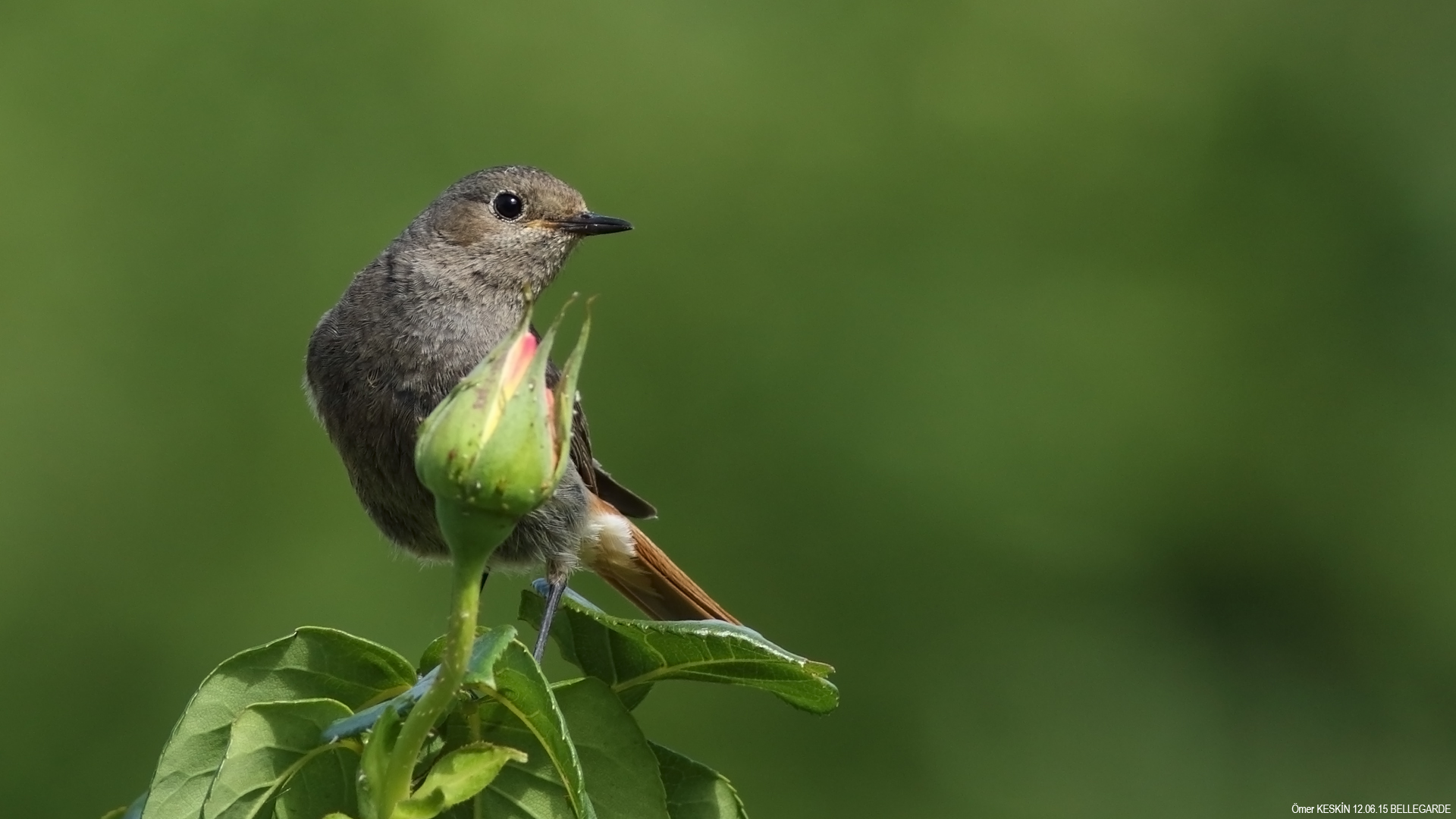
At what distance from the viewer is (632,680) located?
1.96 meters

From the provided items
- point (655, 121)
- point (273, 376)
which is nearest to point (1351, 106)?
point (655, 121)

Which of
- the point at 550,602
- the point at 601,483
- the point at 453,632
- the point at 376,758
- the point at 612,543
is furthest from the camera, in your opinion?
the point at 601,483

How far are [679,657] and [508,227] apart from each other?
2.40 m

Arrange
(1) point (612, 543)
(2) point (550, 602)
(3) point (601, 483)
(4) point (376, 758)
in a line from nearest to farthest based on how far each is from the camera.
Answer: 1. (4) point (376, 758)
2. (2) point (550, 602)
3. (1) point (612, 543)
4. (3) point (601, 483)

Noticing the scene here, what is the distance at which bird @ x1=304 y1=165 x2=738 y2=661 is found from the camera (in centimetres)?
356

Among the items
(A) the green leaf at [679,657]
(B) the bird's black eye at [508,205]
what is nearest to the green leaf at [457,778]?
(A) the green leaf at [679,657]

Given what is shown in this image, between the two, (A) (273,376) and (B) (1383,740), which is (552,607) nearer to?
(A) (273,376)

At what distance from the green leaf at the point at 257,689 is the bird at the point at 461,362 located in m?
1.51

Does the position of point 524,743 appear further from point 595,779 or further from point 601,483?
point 601,483

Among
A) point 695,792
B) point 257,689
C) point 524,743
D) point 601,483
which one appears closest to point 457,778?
point 524,743

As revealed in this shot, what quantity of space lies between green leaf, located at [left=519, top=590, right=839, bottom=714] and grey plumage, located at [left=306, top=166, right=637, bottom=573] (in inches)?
62.4

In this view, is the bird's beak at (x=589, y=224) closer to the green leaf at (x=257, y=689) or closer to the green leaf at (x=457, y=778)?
the green leaf at (x=257, y=689)

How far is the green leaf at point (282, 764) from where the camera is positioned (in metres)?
1.71

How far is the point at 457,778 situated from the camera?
5.17 ft
